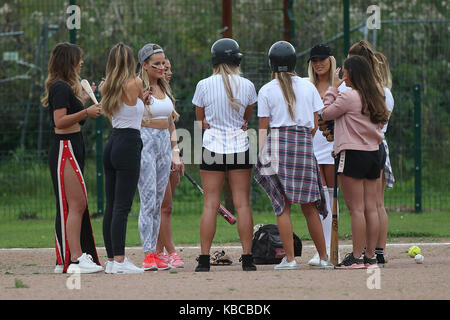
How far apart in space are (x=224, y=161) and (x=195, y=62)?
675cm

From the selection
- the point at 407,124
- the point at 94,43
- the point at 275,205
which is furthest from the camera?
the point at 94,43

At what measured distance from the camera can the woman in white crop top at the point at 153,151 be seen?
7969 mm

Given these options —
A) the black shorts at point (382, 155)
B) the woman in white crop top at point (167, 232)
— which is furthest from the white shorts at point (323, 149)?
the woman in white crop top at point (167, 232)

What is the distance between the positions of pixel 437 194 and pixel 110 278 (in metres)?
7.32

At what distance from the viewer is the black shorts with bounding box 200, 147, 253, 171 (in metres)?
7.66

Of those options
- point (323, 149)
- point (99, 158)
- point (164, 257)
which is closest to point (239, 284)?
point (164, 257)

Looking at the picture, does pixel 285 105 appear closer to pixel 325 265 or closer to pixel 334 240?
pixel 334 240

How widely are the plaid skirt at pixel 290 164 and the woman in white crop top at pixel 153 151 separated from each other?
0.89m

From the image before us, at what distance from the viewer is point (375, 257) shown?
807cm

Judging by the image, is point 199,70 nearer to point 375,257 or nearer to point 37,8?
point 37,8

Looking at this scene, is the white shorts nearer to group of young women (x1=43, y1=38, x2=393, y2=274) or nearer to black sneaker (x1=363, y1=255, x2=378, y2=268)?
group of young women (x1=43, y1=38, x2=393, y2=274)
